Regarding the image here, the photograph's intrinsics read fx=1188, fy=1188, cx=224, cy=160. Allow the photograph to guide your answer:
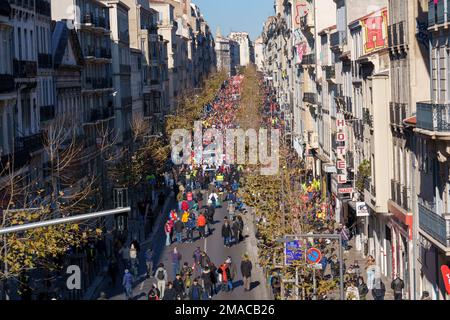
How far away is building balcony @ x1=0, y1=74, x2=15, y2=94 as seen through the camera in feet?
144

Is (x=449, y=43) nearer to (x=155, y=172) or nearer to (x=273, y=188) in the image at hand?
(x=273, y=188)

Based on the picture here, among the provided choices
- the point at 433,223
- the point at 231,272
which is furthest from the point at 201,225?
the point at 433,223

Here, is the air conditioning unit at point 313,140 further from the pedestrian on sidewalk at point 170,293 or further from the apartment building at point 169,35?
the apartment building at point 169,35

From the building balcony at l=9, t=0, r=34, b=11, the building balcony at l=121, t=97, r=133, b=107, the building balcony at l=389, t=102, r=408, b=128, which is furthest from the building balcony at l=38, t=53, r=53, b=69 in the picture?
the building balcony at l=121, t=97, r=133, b=107

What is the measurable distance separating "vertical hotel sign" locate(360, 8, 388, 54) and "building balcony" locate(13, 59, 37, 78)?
14386mm

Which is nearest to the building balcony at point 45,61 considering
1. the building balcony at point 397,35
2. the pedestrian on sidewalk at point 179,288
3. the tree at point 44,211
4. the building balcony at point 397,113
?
the tree at point 44,211

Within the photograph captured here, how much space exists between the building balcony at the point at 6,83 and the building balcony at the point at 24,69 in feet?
5.17

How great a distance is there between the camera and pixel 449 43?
105 ft

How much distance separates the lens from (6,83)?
44.9 meters

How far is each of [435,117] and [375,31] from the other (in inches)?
676

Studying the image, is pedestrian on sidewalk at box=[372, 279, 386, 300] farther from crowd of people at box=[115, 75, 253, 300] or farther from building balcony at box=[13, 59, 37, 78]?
building balcony at box=[13, 59, 37, 78]

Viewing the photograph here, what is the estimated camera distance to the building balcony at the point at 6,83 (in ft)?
144

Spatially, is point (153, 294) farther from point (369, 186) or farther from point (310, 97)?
point (310, 97)
